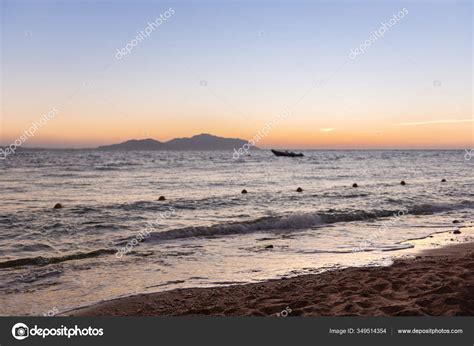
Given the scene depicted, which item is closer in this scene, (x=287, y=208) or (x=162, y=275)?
(x=162, y=275)

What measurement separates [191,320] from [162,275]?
11.1 ft

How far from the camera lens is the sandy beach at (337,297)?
17.4ft

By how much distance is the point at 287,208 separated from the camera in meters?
16.8

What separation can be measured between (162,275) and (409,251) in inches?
211

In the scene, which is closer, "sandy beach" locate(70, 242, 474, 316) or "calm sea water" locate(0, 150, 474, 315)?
"sandy beach" locate(70, 242, 474, 316)

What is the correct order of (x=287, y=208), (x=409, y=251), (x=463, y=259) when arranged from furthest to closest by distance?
(x=287, y=208), (x=409, y=251), (x=463, y=259)

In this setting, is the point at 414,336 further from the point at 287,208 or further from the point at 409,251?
the point at 287,208

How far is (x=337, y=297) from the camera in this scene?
5.98m

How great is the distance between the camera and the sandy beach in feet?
17.4

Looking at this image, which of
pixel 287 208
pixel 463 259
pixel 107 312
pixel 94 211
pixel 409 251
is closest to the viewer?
pixel 107 312

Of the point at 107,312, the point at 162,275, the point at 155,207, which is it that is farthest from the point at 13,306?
the point at 155,207

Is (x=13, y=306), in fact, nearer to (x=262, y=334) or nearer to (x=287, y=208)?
(x=262, y=334)

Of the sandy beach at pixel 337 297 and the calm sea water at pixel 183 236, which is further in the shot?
the calm sea water at pixel 183 236

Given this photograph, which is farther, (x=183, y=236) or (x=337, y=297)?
(x=183, y=236)
